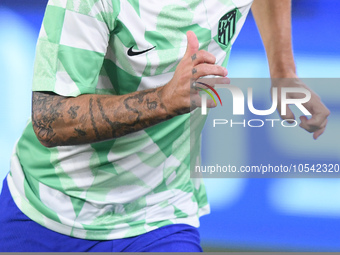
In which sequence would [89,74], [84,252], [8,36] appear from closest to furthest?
1. [89,74]
2. [84,252]
3. [8,36]

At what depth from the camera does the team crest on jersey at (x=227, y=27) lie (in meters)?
1.12

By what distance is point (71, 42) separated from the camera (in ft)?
3.05

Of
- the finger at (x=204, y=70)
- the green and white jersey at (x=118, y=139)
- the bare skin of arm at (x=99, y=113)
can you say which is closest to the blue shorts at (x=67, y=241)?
the green and white jersey at (x=118, y=139)

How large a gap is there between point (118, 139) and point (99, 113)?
141mm

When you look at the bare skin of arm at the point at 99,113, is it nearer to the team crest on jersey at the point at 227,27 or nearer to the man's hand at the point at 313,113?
the team crest on jersey at the point at 227,27

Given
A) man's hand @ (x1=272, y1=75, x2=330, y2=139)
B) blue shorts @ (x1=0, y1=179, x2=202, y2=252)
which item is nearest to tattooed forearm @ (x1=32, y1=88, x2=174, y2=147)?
blue shorts @ (x1=0, y1=179, x2=202, y2=252)

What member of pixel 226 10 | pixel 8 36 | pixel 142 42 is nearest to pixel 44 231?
pixel 142 42

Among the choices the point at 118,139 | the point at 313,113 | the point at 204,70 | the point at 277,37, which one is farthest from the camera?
the point at 277,37

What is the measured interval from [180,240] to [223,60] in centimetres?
37

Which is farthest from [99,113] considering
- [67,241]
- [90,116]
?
[67,241]

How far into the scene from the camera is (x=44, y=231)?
111 centimetres

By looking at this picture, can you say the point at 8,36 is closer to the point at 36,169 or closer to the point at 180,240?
the point at 36,169

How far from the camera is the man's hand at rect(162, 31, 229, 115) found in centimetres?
87

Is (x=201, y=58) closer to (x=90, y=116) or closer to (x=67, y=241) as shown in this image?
(x=90, y=116)
